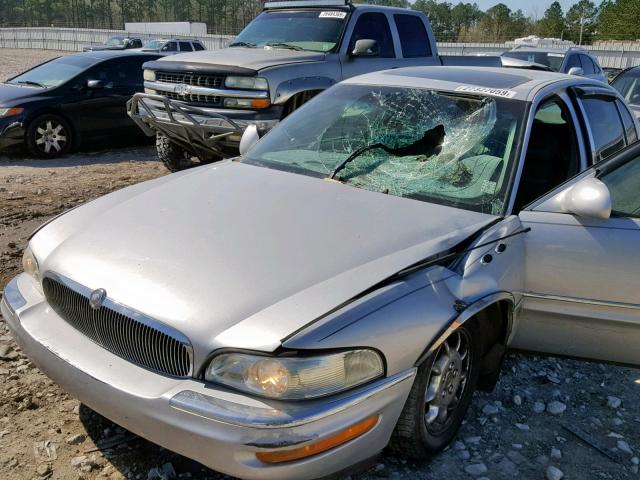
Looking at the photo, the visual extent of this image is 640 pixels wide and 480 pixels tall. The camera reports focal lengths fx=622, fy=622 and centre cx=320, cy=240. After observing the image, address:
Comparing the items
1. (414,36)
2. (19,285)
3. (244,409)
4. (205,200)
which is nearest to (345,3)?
(414,36)

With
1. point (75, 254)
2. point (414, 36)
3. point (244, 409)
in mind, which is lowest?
point (244, 409)

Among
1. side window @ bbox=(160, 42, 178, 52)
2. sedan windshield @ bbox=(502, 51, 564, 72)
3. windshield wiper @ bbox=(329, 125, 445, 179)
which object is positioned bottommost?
windshield wiper @ bbox=(329, 125, 445, 179)

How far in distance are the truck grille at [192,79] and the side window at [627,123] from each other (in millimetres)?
4100

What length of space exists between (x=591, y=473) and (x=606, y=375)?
99 centimetres

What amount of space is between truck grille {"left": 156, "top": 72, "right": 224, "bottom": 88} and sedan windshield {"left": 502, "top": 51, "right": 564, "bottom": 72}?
8671mm

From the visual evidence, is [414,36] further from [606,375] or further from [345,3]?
[606,375]

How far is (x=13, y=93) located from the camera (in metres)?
8.81

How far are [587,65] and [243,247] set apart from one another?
1335cm

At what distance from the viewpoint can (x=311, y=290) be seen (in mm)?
2289

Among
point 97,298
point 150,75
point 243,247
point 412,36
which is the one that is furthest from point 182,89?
point 97,298

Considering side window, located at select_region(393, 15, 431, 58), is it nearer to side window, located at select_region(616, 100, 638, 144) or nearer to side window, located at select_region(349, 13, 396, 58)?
side window, located at select_region(349, 13, 396, 58)

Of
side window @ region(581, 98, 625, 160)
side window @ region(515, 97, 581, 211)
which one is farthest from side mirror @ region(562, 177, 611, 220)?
side window @ region(581, 98, 625, 160)

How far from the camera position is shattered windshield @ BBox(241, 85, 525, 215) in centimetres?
318

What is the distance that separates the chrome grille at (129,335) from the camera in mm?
2203
